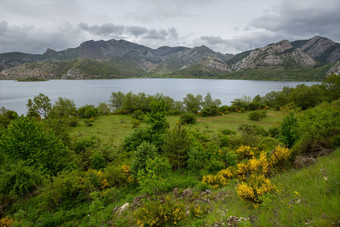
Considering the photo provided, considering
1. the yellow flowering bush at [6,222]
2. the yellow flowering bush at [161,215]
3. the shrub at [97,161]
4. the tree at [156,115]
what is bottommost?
the yellow flowering bush at [6,222]

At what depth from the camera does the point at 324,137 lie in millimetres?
16438

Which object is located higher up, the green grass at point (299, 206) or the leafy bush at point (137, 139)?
the green grass at point (299, 206)

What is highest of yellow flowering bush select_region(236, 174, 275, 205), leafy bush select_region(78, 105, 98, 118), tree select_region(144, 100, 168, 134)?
tree select_region(144, 100, 168, 134)

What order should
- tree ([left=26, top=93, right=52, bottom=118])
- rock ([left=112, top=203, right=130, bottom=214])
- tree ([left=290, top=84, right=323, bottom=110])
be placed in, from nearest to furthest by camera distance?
rock ([left=112, top=203, right=130, bottom=214]) < tree ([left=26, top=93, right=52, bottom=118]) < tree ([left=290, top=84, right=323, bottom=110])

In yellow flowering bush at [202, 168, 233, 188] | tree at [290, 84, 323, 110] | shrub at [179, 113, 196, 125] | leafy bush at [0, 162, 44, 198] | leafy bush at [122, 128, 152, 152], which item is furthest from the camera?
tree at [290, 84, 323, 110]

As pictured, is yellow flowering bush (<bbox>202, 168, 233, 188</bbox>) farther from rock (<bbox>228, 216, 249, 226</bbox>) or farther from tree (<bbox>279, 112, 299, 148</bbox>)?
tree (<bbox>279, 112, 299, 148</bbox>)

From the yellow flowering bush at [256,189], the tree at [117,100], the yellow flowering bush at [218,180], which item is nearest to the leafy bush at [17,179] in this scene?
the yellow flowering bush at [218,180]

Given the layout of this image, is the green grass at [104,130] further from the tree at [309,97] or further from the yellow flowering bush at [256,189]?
the tree at [309,97]

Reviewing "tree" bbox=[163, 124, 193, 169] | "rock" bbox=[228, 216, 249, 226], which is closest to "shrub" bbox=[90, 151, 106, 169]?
"tree" bbox=[163, 124, 193, 169]

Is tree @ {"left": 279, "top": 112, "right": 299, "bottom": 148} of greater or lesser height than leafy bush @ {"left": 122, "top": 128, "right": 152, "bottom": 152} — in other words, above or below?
above

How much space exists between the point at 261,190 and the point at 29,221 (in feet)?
61.7

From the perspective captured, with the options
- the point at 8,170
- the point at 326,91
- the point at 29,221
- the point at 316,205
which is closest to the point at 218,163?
the point at 316,205

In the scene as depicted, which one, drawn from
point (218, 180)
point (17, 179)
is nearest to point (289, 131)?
point (218, 180)

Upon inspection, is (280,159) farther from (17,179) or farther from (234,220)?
(17,179)
